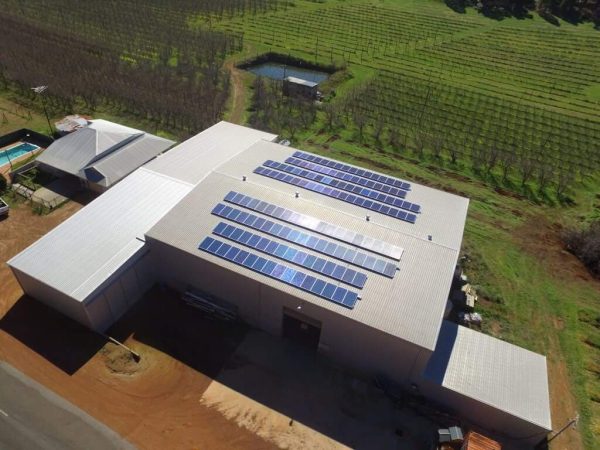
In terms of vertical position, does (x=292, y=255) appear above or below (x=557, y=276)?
above

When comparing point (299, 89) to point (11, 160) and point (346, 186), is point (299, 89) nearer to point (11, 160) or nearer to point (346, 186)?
point (346, 186)

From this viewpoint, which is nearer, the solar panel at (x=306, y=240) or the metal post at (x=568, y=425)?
the metal post at (x=568, y=425)

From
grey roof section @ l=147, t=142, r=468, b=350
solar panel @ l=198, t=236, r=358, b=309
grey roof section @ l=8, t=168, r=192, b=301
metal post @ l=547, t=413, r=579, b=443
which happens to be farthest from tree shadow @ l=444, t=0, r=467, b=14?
metal post @ l=547, t=413, r=579, b=443

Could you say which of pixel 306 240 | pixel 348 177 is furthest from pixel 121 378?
pixel 348 177

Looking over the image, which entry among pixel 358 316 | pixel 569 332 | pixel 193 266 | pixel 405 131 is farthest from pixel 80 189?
pixel 569 332

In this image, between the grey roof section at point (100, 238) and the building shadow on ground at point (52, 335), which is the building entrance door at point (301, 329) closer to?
the grey roof section at point (100, 238)

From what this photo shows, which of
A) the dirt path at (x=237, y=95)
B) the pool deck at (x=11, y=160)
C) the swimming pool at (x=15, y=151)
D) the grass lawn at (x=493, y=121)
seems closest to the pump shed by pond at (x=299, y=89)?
the grass lawn at (x=493, y=121)
